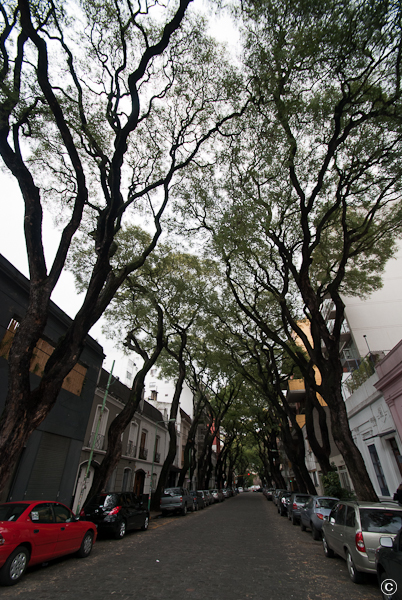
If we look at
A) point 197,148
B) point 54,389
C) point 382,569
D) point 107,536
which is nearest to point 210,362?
point 107,536

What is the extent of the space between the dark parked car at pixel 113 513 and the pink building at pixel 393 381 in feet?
33.8

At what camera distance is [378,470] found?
14648 millimetres

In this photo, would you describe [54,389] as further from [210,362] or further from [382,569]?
[210,362]

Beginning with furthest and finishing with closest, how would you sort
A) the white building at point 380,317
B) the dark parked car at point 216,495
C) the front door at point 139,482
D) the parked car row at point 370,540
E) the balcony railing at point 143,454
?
the dark parked car at point 216,495
the balcony railing at point 143,454
the front door at point 139,482
the white building at point 380,317
the parked car row at point 370,540

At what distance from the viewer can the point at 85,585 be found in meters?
4.99

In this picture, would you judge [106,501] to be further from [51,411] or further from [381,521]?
[381,521]

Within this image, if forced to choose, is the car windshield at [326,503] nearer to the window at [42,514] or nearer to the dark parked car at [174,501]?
the window at [42,514]

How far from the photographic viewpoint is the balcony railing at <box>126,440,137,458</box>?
21441mm

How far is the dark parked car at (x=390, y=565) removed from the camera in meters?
3.37

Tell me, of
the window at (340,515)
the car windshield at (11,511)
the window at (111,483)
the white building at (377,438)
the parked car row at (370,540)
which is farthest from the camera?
the window at (111,483)

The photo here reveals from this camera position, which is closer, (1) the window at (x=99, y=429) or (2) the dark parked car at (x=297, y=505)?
(2) the dark parked car at (x=297, y=505)

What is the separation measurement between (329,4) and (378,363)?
12506mm

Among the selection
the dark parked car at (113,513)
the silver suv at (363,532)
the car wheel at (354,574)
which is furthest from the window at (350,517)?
the dark parked car at (113,513)

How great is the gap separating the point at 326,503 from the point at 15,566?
9.68 metres
